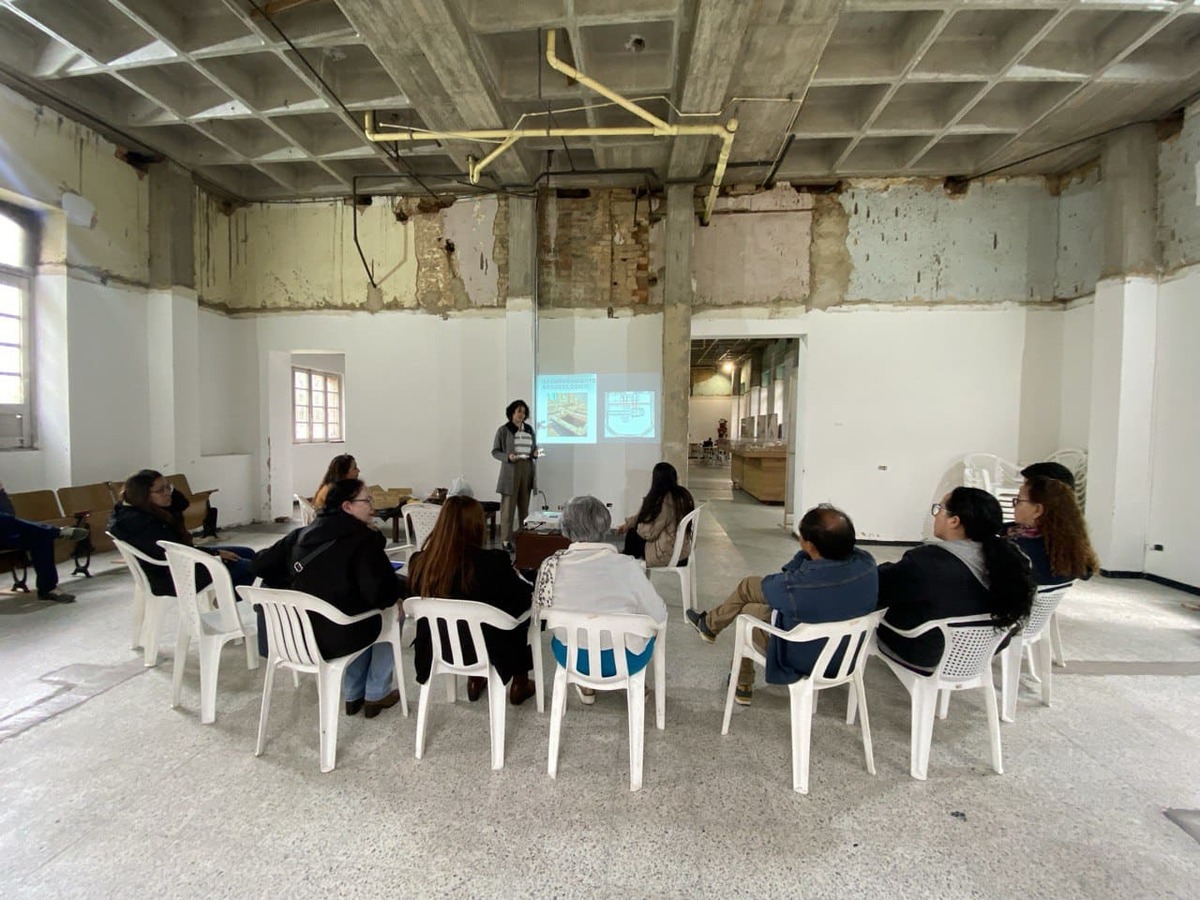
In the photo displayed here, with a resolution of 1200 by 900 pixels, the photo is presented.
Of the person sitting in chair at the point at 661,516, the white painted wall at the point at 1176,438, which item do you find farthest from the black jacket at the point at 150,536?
the white painted wall at the point at 1176,438

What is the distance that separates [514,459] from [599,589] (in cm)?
368

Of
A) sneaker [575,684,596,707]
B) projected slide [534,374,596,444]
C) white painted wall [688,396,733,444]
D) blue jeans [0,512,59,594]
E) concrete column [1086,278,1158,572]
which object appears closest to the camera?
sneaker [575,684,596,707]

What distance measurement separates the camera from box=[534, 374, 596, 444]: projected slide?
21.3 feet

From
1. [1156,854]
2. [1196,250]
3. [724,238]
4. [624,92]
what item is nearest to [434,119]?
[624,92]

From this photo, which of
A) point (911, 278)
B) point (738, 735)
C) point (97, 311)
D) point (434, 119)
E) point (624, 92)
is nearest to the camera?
point (738, 735)

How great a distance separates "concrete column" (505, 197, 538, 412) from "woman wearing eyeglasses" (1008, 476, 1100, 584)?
494cm

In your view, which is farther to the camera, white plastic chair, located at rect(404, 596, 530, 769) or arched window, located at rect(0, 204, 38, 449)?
arched window, located at rect(0, 204, 38, 449)

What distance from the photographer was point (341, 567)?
2.09 metres

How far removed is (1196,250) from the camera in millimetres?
4430

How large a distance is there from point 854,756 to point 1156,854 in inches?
35.2

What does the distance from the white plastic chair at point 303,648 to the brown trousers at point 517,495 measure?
3.42 meters

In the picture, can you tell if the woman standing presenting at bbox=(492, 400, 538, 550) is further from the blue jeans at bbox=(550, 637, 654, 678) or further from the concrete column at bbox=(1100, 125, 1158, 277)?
the concrete column at bbox=(1100, 125, 1158, 277)

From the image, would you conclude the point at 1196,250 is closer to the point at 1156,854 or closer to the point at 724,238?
the point at 724,238

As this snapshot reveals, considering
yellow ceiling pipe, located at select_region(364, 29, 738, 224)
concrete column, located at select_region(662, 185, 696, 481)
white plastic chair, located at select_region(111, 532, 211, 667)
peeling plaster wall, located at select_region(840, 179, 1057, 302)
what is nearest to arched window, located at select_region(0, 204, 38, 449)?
yellow ceiling pipe, located at select_region(364, 29, 738, 224)
